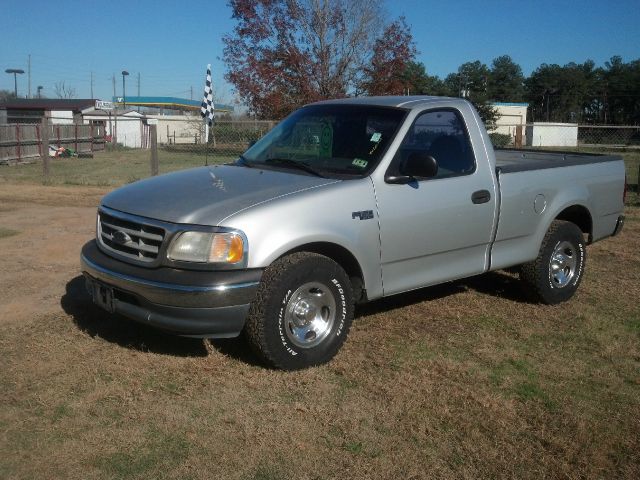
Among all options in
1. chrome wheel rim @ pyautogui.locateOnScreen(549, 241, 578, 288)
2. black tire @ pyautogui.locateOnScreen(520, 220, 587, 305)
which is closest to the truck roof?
black tire @ pyautogui.locateOnScreen(520, 220, 587, 305)

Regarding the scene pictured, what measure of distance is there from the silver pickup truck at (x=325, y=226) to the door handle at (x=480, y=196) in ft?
0.05

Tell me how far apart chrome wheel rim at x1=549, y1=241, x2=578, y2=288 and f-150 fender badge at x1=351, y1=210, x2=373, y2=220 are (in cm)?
234

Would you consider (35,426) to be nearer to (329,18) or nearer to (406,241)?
(406,241)

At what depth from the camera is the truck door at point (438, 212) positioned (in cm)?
479

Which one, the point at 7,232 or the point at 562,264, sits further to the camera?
the point at 7,232

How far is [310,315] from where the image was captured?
449 centimetres

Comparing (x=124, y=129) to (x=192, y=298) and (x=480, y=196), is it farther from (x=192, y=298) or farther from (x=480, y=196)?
(x=192, y=298)

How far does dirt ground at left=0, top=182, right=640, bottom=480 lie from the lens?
11.0 feet

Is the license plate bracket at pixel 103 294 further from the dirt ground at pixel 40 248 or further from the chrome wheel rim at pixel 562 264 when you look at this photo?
the chrome wheel rim at pixel 562 264

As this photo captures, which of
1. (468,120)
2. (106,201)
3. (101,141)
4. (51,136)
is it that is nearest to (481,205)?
(468,120)

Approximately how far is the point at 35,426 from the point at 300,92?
2097 centimetres

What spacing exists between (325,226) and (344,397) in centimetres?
108

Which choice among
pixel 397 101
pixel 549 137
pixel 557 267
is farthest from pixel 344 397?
pixel 549 137

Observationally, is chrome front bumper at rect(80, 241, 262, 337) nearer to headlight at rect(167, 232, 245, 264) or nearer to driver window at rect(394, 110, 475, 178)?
headlight at rect(167, 232, 245, 264)
